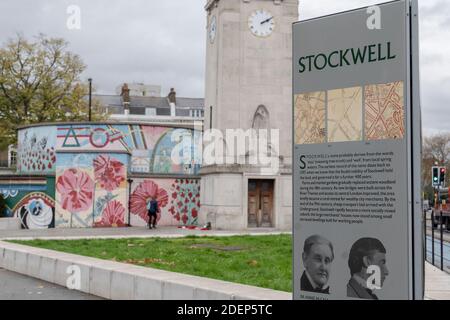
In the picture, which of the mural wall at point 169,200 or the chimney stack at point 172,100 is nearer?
the mural wall at point 169,200

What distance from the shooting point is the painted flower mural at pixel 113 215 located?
3136 cm

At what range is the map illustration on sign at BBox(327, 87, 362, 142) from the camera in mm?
5379

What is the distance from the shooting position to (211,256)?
599 inches

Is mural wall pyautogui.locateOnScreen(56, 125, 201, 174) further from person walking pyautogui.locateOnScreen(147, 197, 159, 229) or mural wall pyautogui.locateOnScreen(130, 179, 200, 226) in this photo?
person walking pyautogui.locateOnScreen(147, 197, 159, 229)

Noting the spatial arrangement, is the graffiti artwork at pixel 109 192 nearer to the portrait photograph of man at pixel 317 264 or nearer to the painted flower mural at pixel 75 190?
the painted flower mural at pixel 75 190

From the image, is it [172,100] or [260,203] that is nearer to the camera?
[260,203]

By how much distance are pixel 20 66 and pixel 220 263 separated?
42051 mm

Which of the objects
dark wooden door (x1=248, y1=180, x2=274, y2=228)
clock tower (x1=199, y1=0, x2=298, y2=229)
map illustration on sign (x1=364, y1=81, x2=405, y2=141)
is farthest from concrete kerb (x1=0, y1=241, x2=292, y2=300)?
dark wooden door (x1=248, y1=180, x2=274, y2=228)

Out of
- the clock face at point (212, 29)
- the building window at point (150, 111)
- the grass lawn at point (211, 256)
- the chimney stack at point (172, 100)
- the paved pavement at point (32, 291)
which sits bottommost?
the paved pavement at point (32, 291)

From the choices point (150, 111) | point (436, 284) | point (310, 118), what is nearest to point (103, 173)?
point (436, 284)

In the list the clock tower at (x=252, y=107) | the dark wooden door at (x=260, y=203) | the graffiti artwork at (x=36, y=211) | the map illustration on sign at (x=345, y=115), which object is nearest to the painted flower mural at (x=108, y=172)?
the graffiti artwork at (x=36, y=211)

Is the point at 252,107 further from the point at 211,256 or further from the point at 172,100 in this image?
the point at 172,100

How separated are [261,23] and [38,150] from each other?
45.5 feet

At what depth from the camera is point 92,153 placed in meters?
31.6
